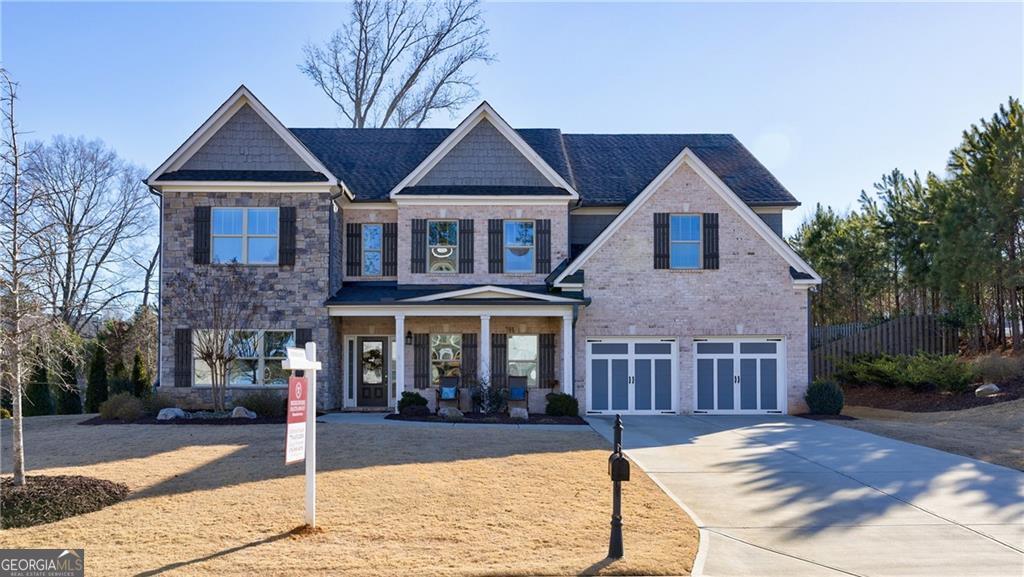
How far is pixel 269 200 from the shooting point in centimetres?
2203

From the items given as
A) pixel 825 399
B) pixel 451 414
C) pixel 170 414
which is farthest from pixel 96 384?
pixel 825 399

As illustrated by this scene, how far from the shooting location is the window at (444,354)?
22.8 m

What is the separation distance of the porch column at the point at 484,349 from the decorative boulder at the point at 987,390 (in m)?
13.2

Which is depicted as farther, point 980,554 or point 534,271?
point 534,271

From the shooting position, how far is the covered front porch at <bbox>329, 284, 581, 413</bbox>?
2145 centimetres

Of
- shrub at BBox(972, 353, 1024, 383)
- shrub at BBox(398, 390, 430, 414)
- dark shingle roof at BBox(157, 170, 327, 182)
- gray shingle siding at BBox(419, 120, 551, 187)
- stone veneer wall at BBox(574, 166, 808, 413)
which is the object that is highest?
gray shingle siding at BBox(419, 120, 551, 187)

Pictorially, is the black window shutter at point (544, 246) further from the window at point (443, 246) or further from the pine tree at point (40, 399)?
the pine tree at point (40, 399)

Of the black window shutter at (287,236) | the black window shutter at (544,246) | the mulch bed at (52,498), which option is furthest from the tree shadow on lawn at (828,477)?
the black window shutter at (287,236)

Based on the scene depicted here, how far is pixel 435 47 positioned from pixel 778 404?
2428 centimetres

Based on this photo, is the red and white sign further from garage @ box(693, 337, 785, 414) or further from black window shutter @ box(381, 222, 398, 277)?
garage @ box(693, 337, 785, 414)

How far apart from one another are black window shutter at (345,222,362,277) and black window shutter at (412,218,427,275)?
5.41 feet

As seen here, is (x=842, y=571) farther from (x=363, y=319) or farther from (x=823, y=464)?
(x=363, y=319)

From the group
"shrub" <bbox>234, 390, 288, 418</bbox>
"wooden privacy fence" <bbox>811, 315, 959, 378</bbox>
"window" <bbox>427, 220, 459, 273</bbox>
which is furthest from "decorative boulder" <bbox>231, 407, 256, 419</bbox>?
"wooden privacy fence" <bbox>811, 315, 959, 378</bbox>

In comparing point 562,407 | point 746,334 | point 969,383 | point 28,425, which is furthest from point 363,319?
point 969,383
